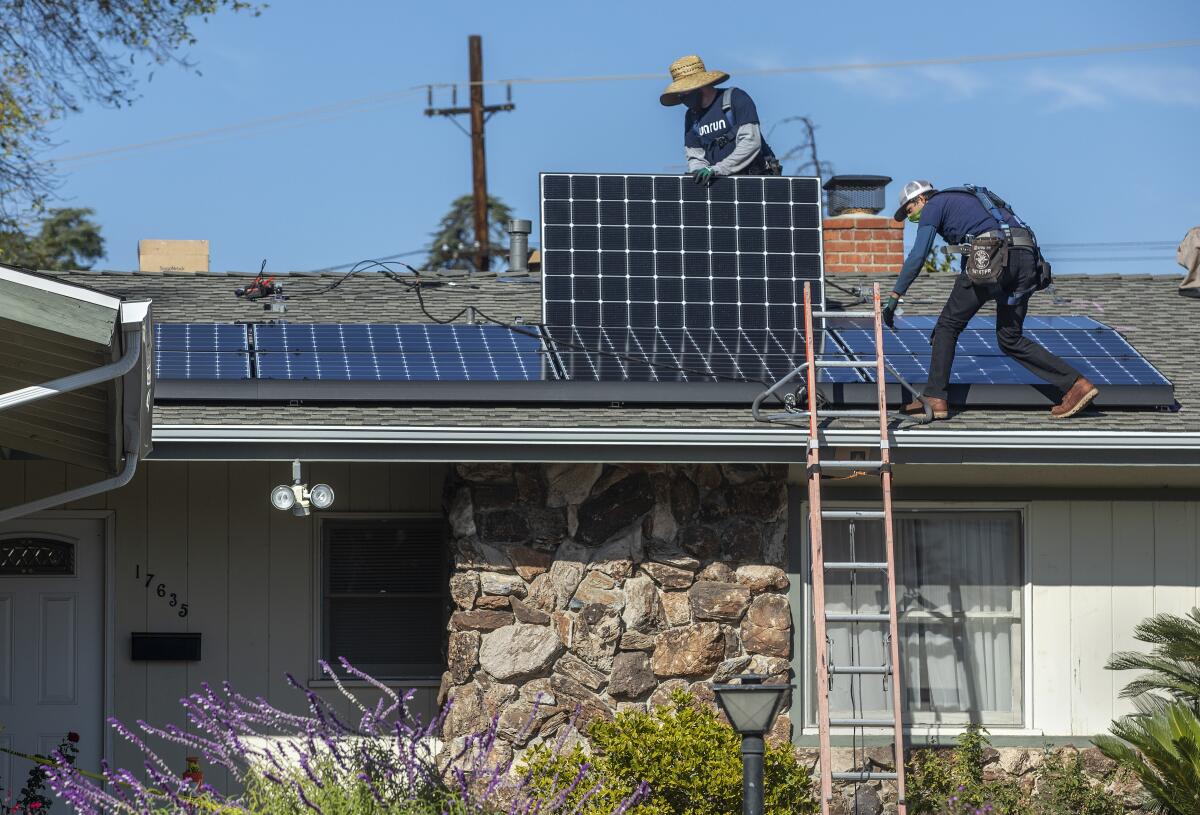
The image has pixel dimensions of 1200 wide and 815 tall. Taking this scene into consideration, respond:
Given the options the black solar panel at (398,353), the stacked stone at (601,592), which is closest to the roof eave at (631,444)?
the stacked stone at (601,592)

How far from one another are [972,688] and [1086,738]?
2.69 ft

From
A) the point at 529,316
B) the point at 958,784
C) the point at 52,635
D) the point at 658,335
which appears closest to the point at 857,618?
the point at 958,784

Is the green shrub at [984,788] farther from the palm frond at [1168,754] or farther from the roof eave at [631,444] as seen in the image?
the roof eave at [631,444]

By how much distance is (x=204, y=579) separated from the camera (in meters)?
11.9

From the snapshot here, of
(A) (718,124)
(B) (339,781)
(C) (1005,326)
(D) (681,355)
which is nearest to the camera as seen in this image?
(B) (339,781)

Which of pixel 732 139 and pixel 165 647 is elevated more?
pixel 732 139

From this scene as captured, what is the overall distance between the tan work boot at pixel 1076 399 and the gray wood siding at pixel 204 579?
4952mm

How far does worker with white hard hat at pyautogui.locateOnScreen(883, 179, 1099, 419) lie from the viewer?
1104 cm

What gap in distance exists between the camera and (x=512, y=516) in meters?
10.8

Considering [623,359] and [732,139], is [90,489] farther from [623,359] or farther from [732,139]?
[732,139]

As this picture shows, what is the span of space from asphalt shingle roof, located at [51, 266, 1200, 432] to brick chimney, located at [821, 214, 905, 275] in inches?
25.4

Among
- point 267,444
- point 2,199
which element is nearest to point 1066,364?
point 267,444

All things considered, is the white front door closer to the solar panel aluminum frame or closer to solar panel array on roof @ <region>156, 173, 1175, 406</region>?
solar panel array on roof @ <region>156, 173, 1175, 406</region>

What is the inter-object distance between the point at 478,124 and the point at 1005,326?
825 inches
